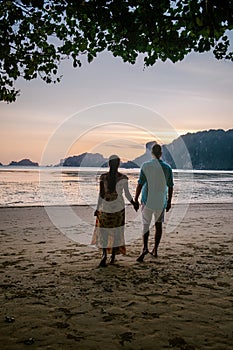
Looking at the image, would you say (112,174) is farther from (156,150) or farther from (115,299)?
(115,299)

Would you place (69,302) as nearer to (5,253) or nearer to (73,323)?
(73,323)

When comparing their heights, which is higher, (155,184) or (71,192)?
(155,184)

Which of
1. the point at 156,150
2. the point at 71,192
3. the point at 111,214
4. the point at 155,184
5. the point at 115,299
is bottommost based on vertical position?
the point at 71,192

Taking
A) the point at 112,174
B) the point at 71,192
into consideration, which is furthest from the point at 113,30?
the point at 71,192

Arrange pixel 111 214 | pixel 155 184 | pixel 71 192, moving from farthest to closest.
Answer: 1. pixel 71 192
2. pixel 155 184
3. pixel 111 214

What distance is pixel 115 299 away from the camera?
4.22 meters

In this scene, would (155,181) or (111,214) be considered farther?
(155,181)

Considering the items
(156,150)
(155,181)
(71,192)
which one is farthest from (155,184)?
(71,192)

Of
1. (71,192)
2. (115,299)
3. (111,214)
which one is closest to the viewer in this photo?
(115,299)

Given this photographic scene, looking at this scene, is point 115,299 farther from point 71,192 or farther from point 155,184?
point 71,192

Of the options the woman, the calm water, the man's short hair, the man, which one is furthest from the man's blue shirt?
the calm water

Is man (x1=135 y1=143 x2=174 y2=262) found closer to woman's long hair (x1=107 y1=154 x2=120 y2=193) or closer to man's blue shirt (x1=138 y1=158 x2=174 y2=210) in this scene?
man's blue shirt (x1=138 y1=158 x2=174 y2=210)

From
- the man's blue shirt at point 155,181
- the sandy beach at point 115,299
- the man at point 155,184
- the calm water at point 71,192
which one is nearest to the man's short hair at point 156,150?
the man at point 155,184

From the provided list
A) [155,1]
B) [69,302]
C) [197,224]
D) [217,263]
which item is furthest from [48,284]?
[197,224]
